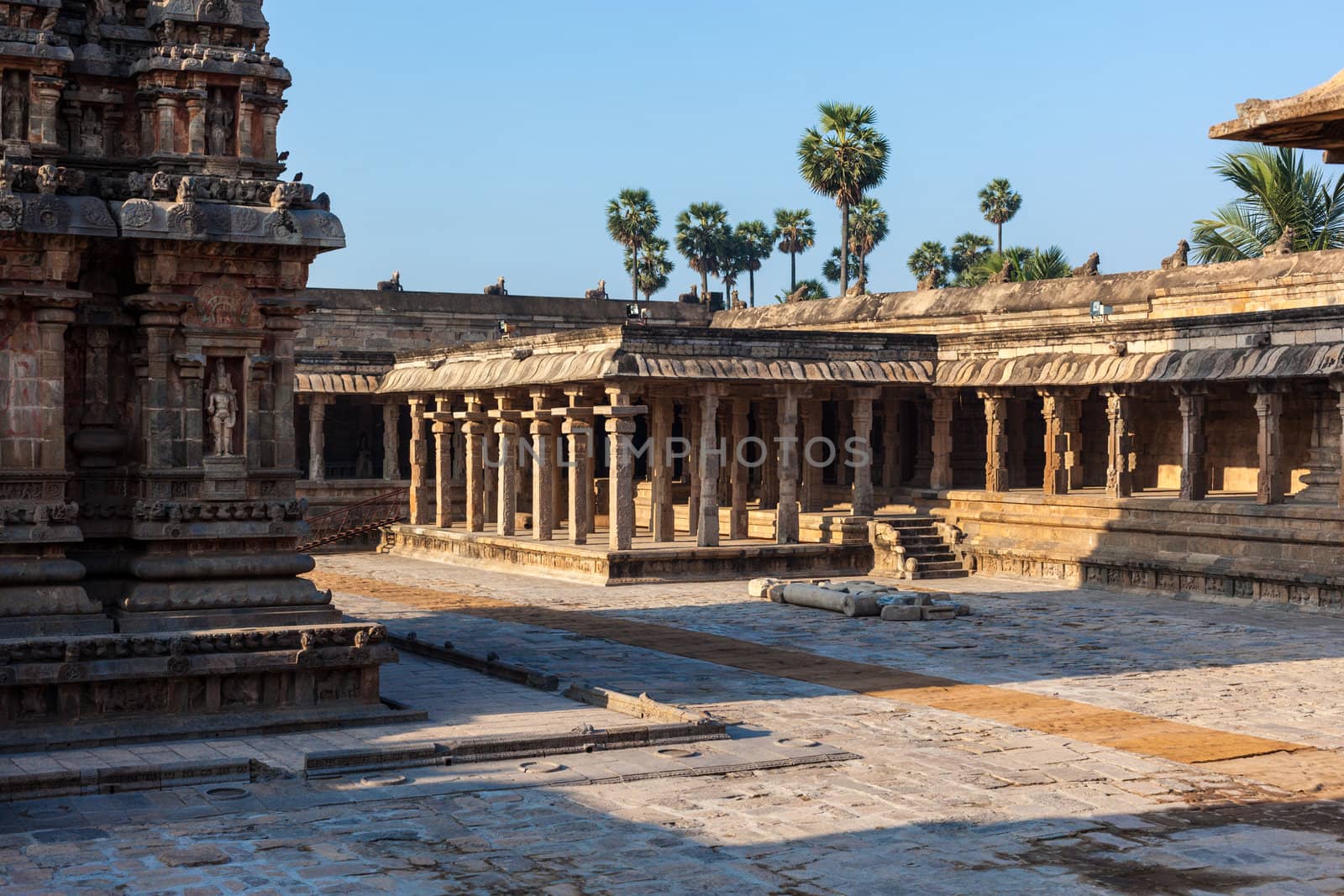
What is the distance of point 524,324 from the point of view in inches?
1873

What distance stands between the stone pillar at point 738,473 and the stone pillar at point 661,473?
1.53 m

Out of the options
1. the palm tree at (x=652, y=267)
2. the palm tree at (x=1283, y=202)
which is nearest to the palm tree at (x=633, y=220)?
the palm tree at (x=652, y=267)

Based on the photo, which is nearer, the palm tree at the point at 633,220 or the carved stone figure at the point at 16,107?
the carved stone figure at the point at 16,107

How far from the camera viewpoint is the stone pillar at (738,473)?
3256cm

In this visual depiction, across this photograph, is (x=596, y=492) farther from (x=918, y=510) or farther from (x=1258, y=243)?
(x=1258, y=243)

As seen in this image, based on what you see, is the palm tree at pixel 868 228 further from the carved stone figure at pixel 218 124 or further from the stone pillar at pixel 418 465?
the carved stone figure at pixel 218 124

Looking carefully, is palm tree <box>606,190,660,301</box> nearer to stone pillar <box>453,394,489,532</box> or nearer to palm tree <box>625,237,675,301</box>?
palm tree <box>625,237,675,301</box>

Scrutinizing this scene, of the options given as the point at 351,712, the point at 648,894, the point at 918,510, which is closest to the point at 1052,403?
Answer: the point at 918,510

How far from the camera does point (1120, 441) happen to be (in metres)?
28.9

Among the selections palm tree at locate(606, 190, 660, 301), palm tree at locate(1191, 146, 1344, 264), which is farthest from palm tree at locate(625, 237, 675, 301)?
palm tree at locate(1191, 146, 1344, 264)

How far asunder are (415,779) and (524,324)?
117 feet

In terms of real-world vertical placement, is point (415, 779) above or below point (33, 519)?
below

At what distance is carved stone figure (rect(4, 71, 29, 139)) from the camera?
48.3 feet

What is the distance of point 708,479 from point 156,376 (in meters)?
16.1
